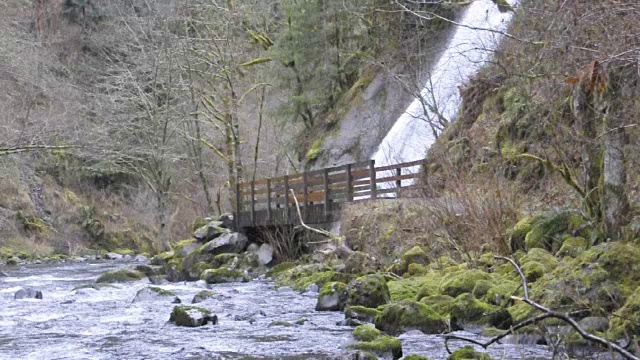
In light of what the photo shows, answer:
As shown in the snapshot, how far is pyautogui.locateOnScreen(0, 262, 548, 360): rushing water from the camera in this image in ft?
25.4

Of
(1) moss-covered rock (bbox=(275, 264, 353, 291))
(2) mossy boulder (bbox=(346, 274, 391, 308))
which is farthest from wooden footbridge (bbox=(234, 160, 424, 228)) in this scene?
(2) mossy boulder (bbox=(346, 274, 391, 308))

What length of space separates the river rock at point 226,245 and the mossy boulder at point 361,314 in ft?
37.7

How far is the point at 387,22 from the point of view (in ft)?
76.5

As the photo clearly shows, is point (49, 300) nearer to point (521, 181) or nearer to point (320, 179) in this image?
point (320, 179)

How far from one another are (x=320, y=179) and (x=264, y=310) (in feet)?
24.7

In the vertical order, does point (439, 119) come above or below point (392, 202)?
above

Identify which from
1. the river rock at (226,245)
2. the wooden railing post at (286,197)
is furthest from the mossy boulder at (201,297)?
the river rock at (226,245)

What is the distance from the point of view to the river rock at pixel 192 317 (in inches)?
388

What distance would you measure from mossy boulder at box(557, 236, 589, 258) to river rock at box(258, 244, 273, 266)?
10906 millimetres

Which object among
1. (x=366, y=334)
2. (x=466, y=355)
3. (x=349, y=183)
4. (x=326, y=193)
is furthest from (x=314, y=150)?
(x=466, y=355)

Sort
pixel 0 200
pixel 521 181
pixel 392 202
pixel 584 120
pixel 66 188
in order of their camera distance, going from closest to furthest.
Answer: pixel 584 120 < pixel 521 181 < pixel 392 202 < pixel 0 200 < pixel 66 188

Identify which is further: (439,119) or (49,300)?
(439,119)

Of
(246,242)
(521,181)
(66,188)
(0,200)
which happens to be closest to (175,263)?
(246,242)

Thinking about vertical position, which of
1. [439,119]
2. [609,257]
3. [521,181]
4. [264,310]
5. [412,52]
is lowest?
[264,310]
